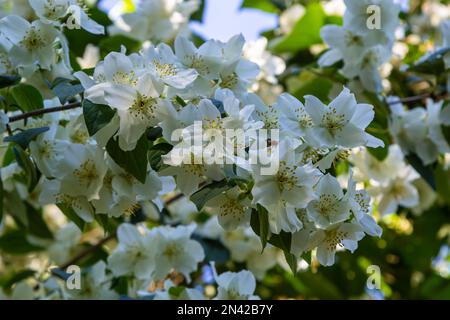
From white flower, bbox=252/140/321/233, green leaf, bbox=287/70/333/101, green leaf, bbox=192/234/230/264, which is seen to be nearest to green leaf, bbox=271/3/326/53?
green leaf, bbox=287/70/333/101

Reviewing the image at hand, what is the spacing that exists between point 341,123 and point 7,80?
0.66 meters

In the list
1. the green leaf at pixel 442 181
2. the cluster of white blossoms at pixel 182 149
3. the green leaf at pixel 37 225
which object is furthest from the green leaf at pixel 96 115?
the green leaf at pixel 442 181

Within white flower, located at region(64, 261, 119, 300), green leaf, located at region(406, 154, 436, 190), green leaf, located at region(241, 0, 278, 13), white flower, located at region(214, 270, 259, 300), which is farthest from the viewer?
green leaf, located at region(241, 0, 278, 13)

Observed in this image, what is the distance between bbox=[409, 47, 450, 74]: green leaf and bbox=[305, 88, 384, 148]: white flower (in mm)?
641

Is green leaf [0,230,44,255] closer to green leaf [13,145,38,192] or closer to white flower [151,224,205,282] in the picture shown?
white flower [151,224,205,282]

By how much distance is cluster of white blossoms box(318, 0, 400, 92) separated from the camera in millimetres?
1937

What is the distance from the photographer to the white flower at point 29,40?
1.55m

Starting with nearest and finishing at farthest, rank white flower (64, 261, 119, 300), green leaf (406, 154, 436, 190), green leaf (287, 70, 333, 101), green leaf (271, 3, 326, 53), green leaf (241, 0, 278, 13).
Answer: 1. white flower (64, 261, 119, 300)
2. green leaf (406, 154, 436, 190)
3. green leaf (287, 70, 333, 101)
4. green leaf (271, 3, 326, 53)
5. green leaf (241, 0, 278, 13)

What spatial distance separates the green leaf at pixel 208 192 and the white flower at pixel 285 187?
66 millimetres

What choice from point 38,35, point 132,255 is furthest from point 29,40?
point 132,255

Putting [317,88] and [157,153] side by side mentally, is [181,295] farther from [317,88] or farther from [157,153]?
[317,88]

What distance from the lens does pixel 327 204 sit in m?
1.31

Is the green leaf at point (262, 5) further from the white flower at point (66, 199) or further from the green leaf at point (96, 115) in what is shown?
the green leaf at point (96, 115)
